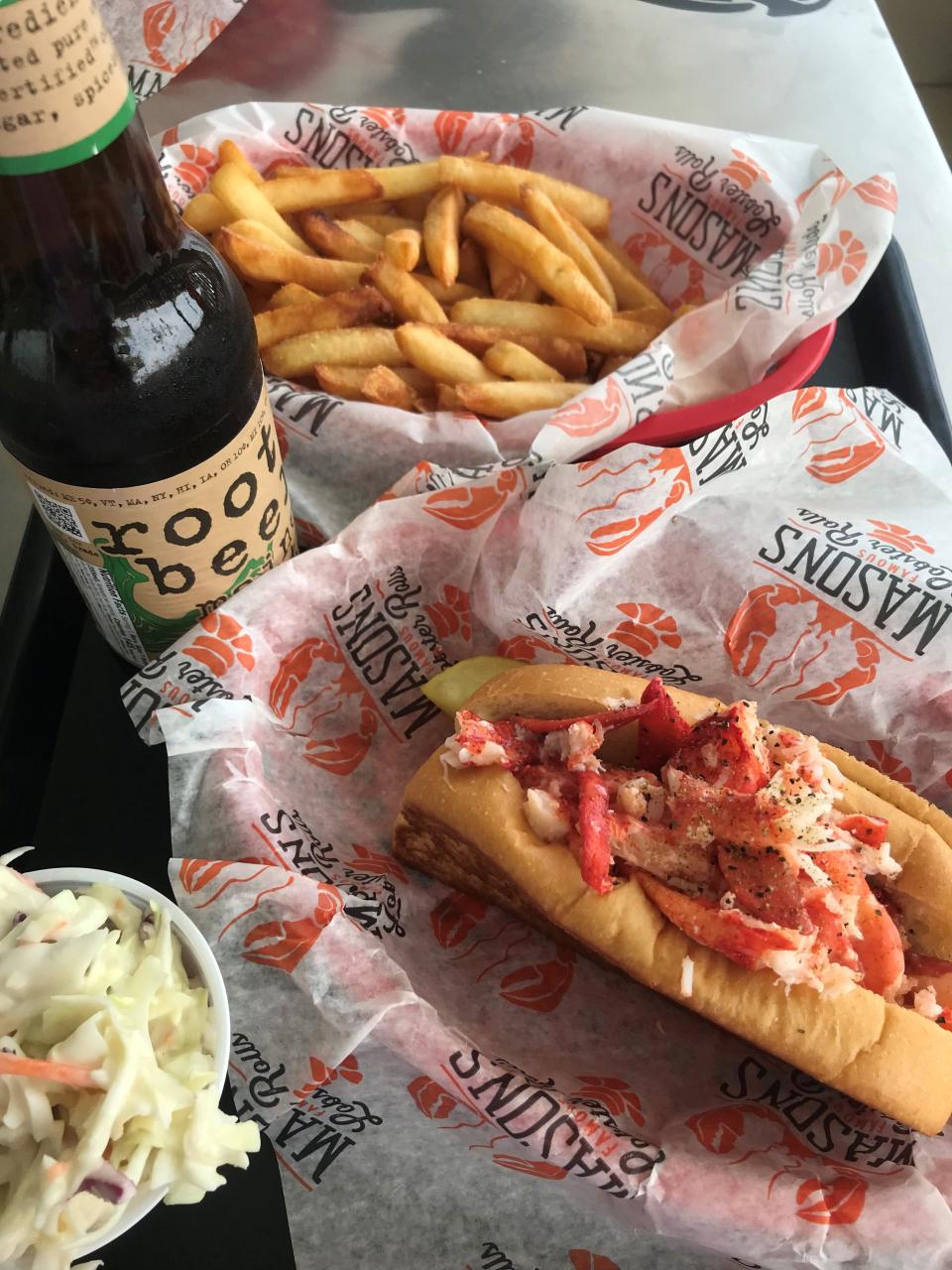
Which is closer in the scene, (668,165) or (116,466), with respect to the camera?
(116,466)

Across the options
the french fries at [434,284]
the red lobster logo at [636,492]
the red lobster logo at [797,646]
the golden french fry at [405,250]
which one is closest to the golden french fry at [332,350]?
the french fries at [434,284]

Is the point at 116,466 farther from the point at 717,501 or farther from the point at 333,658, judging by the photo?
the point at 717,501

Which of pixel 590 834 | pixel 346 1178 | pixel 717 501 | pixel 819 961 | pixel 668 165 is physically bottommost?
pixel 346 1178

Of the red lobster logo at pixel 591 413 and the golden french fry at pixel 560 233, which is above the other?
the golden french fry at pixel 560 233

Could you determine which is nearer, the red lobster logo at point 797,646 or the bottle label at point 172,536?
the bottle label at point 172,536

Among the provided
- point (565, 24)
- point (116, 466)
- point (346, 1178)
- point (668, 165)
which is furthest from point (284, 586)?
point (565, 24)

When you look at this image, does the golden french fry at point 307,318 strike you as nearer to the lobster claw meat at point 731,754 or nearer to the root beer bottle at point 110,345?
the root beer bottle at point 110,345
